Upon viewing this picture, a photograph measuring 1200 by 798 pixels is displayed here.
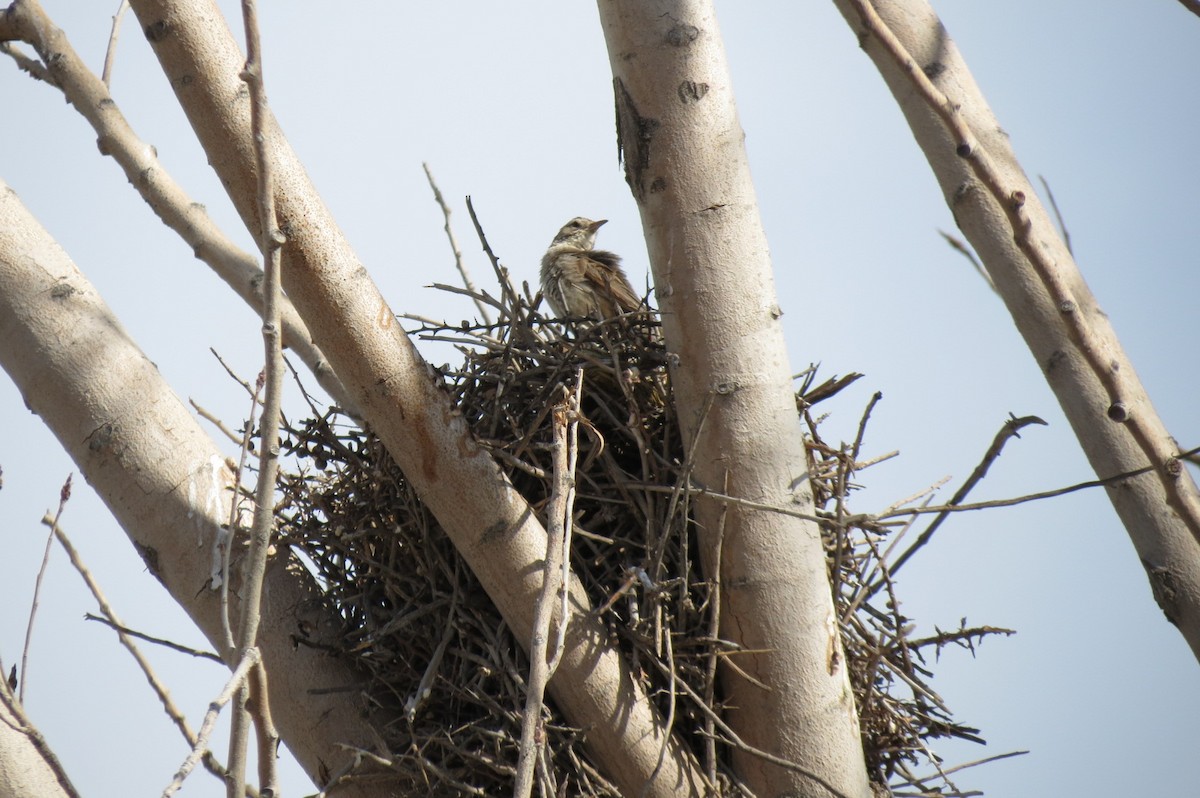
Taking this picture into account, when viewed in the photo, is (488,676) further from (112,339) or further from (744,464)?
(112,339)

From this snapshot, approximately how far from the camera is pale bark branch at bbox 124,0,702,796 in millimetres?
2016

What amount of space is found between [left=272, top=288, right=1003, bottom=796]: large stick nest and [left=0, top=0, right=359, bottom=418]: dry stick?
601 millimetres

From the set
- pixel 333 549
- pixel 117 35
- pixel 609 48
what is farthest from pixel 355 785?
pixel 117 35

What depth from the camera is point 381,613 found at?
2615 mm

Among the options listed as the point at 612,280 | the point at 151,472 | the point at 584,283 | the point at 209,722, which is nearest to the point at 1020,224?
the point at 209,722

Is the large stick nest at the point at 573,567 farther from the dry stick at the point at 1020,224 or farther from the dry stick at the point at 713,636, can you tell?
the dry stick at the point at 1020,224

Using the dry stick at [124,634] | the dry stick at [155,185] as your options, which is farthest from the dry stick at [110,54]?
the dry stick at [124,634]

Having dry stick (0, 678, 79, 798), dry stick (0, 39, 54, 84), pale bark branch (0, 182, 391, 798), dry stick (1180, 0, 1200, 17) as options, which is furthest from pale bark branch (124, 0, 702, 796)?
dry stick (0, 39, 54, 84)

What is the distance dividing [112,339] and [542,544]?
3.76 ft

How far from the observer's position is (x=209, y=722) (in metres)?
1.33

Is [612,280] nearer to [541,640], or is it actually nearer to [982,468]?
[982,468]

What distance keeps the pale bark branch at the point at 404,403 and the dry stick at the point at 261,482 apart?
555 mm

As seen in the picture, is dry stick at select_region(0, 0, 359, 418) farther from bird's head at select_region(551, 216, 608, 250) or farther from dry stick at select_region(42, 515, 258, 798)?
bird's head at select_region(551, 216, 608, 250)

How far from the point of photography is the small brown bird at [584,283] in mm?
4035
